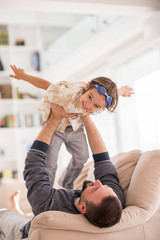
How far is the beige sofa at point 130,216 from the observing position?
1.78 meters

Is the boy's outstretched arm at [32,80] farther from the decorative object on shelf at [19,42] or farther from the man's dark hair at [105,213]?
the decorative object on shelf at [19,42]

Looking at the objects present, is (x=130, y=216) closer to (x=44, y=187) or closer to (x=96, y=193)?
(x=96, y=193)

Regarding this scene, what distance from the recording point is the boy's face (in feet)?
6.97

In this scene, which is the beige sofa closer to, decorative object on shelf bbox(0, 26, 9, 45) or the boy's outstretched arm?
the boy's outstretched arm

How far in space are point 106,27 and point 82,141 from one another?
3.18m

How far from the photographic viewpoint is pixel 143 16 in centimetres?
425

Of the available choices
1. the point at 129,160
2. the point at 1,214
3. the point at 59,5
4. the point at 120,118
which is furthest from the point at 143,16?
the point at 1,214

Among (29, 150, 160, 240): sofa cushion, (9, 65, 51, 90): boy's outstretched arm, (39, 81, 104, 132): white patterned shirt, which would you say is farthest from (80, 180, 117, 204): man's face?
(9, 65, 51, 90): boy's outstretched arm

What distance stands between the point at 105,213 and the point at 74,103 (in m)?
0.73

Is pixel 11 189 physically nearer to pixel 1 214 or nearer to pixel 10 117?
pixel 1 214

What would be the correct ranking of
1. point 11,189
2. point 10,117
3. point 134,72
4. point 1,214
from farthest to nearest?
1. point 10,117
2. point 134,72
3. point 11,189
4. point 1,214

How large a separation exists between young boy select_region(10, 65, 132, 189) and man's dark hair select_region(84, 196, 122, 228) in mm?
601

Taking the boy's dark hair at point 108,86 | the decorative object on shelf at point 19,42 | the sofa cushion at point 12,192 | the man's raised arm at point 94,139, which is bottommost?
the sofa cushion at point 12,192

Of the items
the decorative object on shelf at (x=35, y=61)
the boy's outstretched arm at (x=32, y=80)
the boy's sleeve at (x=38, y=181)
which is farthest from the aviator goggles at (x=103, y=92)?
the decorative object on shelf at (x=35, y=61)
